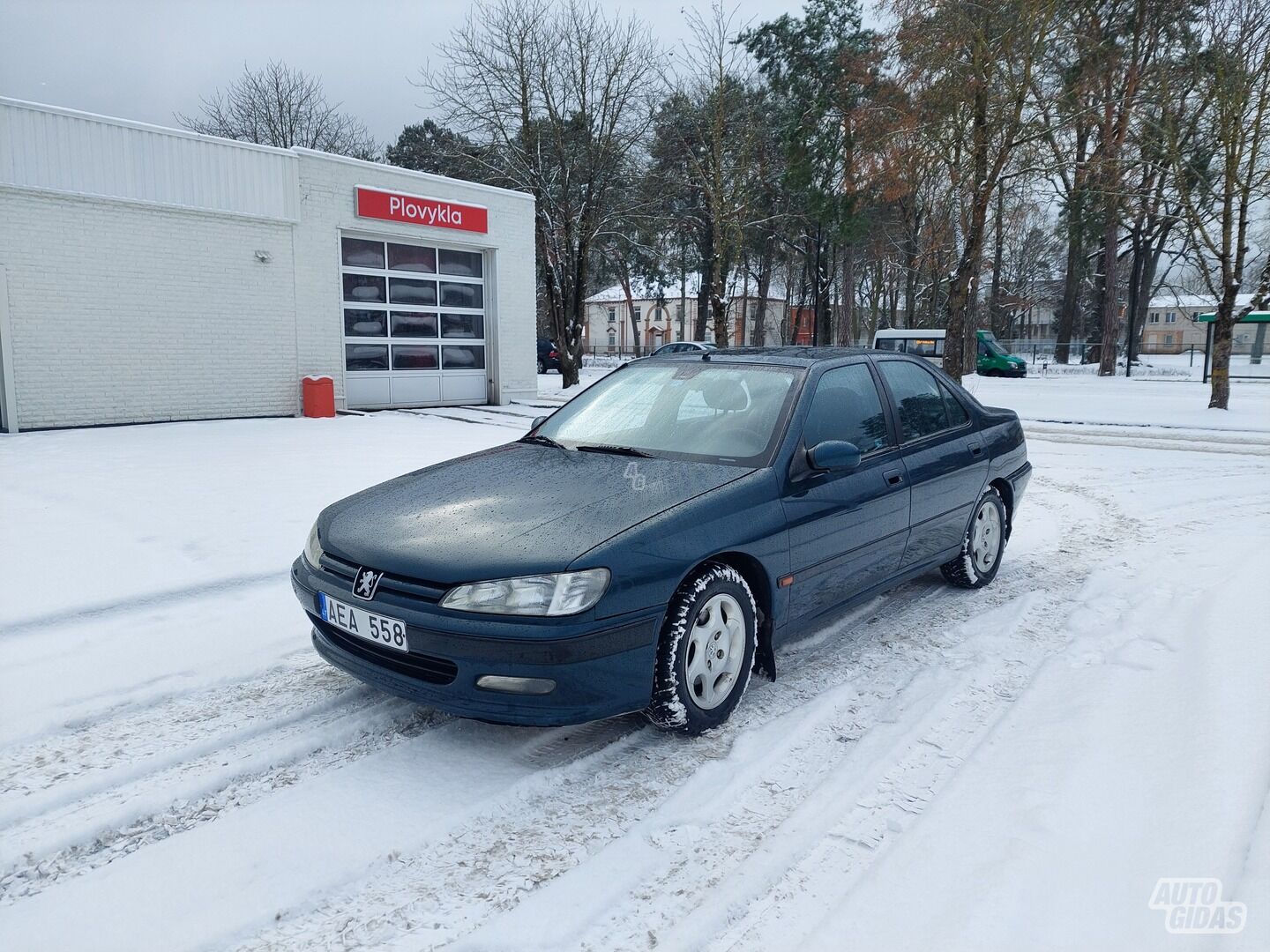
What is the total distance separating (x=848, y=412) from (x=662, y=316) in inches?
3289

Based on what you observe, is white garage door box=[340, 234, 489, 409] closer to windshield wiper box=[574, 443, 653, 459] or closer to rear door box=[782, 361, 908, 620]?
windshield wiper box=[574, 443, 653, 459]

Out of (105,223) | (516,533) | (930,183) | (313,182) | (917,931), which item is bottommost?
(917,931)

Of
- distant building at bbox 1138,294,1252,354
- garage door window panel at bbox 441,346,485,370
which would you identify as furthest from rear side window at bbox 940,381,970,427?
distant building at bbox 1138,294,1252,354

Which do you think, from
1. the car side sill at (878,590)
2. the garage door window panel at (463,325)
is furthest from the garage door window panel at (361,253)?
the car side sill at (878,590)

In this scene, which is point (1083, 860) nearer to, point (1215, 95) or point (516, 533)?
point (516, 533)

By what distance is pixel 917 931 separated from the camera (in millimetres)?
2281

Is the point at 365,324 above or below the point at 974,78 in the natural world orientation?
below

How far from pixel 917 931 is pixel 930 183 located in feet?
79.9

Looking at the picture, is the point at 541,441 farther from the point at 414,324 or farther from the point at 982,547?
the point at 414,324

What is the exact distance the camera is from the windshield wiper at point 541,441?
4387 mm

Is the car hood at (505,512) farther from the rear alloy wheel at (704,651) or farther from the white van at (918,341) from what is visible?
the white van at (918,341)

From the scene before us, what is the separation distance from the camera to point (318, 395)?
15.6m

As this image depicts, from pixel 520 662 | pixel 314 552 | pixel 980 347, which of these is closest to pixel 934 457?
pixel 520 662

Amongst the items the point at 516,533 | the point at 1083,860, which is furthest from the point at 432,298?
the point at 1083,860
